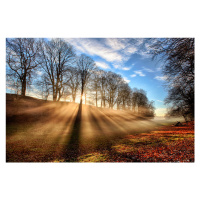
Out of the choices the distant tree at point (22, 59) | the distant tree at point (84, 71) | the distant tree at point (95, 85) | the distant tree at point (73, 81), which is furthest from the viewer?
the distant tree at point (73, 81)

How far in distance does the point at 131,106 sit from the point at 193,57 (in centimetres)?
389

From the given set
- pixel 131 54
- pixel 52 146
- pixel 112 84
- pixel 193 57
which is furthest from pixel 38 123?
pixel 193 57

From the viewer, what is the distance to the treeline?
4.17 meters

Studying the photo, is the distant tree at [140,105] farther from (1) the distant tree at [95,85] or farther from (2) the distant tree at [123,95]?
(1) the distant tree at [95,85]

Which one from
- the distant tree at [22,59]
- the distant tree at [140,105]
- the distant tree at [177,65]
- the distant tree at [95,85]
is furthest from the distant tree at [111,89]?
the distant tree at [22,59]

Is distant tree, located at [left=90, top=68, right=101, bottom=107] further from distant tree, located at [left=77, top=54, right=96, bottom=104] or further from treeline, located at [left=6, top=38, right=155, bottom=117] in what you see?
distant tree, located at [left=77, top=54, right=96, bottom=104]

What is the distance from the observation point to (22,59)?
174 inches

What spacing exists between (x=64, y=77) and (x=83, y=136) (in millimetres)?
5150

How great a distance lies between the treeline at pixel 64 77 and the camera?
417 centimetres

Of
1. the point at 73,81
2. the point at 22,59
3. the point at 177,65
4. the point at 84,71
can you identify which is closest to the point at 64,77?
the point at 73,81

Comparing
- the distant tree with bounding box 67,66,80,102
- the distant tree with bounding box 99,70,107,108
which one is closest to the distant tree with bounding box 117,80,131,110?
the distant tree with bounding box 99,70,107,108

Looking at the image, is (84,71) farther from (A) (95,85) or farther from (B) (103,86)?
(B) (103,86)

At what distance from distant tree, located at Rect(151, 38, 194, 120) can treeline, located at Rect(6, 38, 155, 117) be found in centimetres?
143
